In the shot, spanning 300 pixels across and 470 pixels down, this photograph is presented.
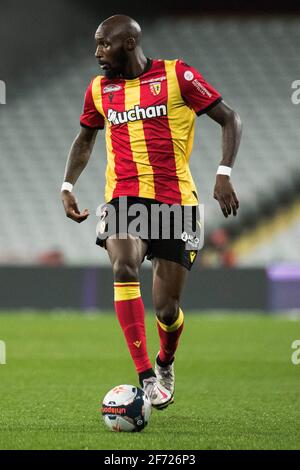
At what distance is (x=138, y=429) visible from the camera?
5.12m

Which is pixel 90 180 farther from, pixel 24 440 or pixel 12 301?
pixel 24 440

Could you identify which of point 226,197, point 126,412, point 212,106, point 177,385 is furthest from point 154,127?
point 177,385

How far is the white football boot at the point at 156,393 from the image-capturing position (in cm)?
550

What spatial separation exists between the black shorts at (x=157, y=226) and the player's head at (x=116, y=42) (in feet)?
2.48

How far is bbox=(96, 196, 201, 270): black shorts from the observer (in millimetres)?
5652

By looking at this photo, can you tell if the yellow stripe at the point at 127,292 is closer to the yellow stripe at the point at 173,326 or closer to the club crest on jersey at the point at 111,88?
the yellow stripe at the point at 173,326

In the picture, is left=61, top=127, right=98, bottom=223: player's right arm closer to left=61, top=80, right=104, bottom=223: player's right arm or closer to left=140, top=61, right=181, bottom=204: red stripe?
left=61, top=80, right=104, bottom=223: player's right arm

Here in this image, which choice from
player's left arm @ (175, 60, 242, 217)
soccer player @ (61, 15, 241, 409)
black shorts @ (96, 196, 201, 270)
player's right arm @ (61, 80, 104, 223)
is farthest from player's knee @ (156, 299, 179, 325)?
player's right arm @ (61, 80, 104, 223)

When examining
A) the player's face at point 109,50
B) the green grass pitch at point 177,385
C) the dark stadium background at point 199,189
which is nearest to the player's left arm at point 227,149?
the player's face at point 109,50

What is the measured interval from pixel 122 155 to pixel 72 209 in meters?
0.42

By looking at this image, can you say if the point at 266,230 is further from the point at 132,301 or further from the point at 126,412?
the point at 126,412

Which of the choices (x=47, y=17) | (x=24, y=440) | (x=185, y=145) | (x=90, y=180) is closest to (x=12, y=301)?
(x=90, y=180)

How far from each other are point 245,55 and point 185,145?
15.6 meters

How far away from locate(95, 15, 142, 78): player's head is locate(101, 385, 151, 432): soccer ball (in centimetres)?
182
